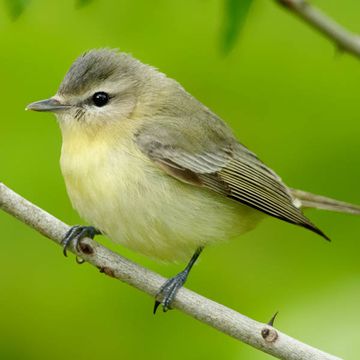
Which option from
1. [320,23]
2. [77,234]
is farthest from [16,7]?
[77,234]

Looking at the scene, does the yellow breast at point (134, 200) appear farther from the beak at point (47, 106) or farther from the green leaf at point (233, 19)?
the green leaf at point (233, 19)

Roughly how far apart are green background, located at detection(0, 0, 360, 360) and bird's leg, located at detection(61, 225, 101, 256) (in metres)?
0.15

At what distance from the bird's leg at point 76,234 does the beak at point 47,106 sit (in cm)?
57

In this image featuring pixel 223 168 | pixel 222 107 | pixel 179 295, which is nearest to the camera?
pixel 179 295

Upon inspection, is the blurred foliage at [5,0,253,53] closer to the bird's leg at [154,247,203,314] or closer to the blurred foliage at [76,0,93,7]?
the blurred foliage at [76,0,93,7]

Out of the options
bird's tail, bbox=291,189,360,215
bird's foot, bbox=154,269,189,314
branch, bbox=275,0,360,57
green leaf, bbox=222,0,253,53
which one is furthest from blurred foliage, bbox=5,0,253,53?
bird's tail, bbox=291,189,360,215

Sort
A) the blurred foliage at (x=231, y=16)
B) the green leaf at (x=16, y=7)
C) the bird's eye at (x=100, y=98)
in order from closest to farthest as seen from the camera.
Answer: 1. the green leaf at (x=16, y=7)
2. the blurred foliage at (x=231, y=16)
3. the bird's eye at (x=100, y=98)

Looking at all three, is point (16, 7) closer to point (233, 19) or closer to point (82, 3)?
point (82, 3)

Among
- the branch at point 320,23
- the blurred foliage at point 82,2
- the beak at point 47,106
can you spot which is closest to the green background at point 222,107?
the beak at point 47,106

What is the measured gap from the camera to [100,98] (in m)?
4.50

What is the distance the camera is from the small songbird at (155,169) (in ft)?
13.6

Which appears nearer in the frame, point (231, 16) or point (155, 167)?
point (231, 16)

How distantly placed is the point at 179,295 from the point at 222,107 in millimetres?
1350

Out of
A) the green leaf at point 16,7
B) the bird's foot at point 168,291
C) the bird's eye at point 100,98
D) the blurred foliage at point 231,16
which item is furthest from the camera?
the bird's eye at point 100,98
